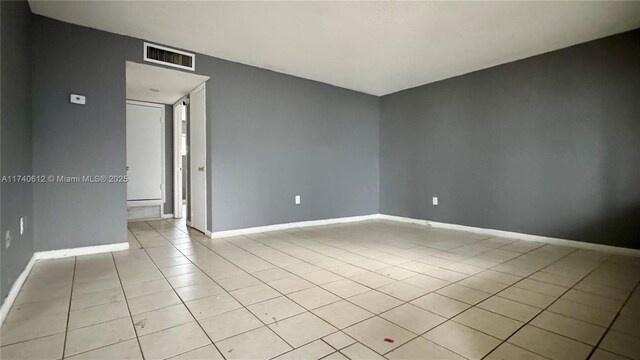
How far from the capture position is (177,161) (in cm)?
571

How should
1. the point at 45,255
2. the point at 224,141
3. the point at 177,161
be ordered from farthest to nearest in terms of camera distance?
the point at 177,161 < the point at 224,141 < the point at 45,255

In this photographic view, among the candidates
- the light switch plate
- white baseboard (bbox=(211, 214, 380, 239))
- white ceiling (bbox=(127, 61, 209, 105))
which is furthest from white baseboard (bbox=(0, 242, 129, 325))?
white ceiling (bbox=(127, 61, 209, 105))

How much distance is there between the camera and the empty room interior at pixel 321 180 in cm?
174

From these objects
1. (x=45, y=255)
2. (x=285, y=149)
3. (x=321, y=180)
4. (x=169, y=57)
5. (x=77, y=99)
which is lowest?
(x=45, y=255)

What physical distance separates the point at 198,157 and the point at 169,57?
1.42 m

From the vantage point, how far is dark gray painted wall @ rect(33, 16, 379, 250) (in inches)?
118

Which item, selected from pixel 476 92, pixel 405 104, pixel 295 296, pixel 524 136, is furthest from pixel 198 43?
pixel 524 136

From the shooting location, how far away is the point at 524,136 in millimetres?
3939

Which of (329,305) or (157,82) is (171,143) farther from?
(329,305)

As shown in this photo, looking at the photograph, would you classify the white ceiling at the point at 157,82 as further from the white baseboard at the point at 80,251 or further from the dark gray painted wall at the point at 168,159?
the white baseboard at the point at 80,251

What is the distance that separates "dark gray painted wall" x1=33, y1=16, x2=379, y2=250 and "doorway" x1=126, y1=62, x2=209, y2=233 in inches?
12.9

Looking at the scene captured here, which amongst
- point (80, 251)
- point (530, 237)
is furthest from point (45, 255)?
point (530, 237)

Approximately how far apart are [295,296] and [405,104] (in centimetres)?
426

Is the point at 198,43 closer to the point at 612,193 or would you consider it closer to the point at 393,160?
the point at 393,160
